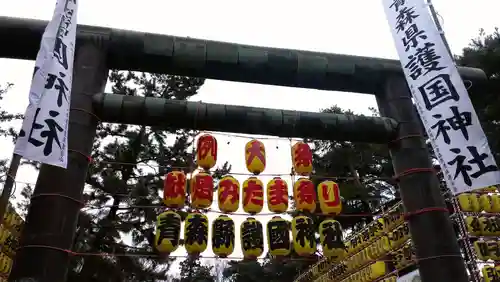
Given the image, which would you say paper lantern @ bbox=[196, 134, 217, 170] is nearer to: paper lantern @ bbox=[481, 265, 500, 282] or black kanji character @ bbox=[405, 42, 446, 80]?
black kanji character @ bbox=[405, 42, 446, 80]

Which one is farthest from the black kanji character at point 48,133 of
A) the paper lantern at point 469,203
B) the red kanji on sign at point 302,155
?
the paper lantern at point 469,203

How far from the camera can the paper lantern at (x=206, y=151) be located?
7.50 meters

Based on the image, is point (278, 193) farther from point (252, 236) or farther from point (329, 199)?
point (329, 199)

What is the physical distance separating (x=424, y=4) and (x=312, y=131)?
2858mm

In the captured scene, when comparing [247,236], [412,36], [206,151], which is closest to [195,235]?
[247,236]

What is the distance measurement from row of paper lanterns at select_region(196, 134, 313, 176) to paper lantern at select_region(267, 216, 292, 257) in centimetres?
103

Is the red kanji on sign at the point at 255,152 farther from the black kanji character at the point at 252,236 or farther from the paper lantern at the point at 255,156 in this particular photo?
the black kanji character at the point at 252,236

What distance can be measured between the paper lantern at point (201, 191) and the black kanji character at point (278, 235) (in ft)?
3.83

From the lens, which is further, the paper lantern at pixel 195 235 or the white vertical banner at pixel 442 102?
the paper lantern at pixel 195 235

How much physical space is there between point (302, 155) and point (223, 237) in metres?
2.17

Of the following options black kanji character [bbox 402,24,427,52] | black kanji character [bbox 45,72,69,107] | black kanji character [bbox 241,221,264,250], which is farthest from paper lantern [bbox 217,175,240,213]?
black kanji character [bbox 402,24,427,52]

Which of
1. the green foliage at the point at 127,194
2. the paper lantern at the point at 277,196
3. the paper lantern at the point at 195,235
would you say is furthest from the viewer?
the green foliage at the point at 127,194

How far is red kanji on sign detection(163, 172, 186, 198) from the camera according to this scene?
7016mm

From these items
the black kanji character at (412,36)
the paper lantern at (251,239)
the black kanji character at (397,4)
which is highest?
the black kanji character at (397,4)
